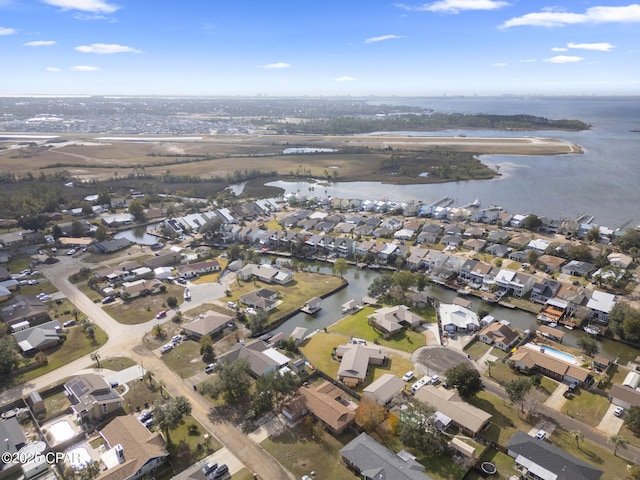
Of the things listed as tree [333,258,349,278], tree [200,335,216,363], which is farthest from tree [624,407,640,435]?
tree [200,335,216,363]

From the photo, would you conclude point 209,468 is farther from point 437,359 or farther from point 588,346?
point 588,346

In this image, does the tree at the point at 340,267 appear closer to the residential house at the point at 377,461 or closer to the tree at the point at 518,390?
the tree at the point at 518,390

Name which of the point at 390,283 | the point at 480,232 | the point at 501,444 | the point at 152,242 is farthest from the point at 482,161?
the point at 501,444

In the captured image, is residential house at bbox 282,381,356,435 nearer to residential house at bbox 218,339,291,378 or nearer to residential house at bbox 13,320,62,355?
residential house at bbox 218,339,291,378

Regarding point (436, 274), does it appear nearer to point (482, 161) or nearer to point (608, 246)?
point (608, 246)

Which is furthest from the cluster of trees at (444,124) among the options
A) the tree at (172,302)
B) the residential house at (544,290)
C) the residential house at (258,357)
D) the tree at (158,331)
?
the residential house at (258,357)
